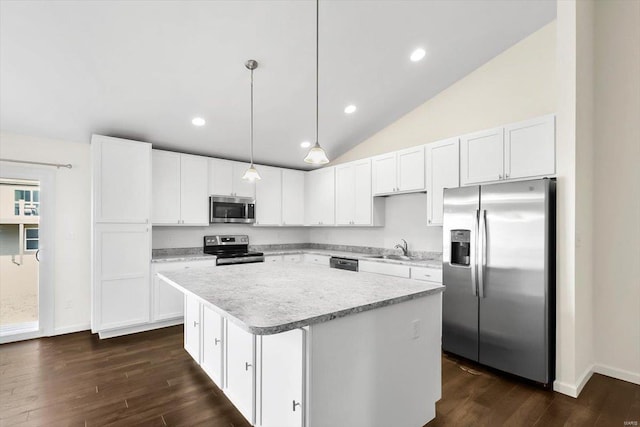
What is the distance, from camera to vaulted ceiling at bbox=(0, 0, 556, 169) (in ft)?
8.37

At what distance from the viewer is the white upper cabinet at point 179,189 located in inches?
170

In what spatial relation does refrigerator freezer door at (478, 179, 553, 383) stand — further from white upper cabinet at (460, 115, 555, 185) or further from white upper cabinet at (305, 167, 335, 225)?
white upper cabinet at (305, 167, 335, 225)

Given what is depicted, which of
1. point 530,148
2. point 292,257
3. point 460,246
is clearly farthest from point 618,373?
point 292,257

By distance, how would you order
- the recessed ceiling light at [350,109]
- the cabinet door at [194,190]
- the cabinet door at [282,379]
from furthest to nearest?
the cabinet door at [194,190] → the recessed ceiling light at [350,109] → the cabinet door at [282,379]

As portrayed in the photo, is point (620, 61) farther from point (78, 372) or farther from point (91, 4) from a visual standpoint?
point (78, 372)

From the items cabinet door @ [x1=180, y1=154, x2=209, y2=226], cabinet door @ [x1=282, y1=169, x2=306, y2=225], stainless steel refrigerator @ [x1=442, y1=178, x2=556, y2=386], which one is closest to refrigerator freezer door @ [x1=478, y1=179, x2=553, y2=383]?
stainless steel refrigerator @ [x1=442, y1=178, x2=556, y2=386]

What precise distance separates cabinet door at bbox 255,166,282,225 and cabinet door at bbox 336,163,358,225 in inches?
42.7

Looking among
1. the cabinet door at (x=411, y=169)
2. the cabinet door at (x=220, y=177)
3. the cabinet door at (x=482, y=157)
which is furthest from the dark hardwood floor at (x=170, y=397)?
the cabinet door at (x=220, y=177)

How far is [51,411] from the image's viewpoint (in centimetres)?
231

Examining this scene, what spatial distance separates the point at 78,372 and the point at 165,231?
7.01 ft

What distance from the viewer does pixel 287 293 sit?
6.41ft

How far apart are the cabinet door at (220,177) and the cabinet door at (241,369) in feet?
9.82

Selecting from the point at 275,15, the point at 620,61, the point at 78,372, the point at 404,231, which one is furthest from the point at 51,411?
the point at 620,61

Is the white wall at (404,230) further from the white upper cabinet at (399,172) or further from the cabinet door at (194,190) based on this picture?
the cabinet door at (194,190)
